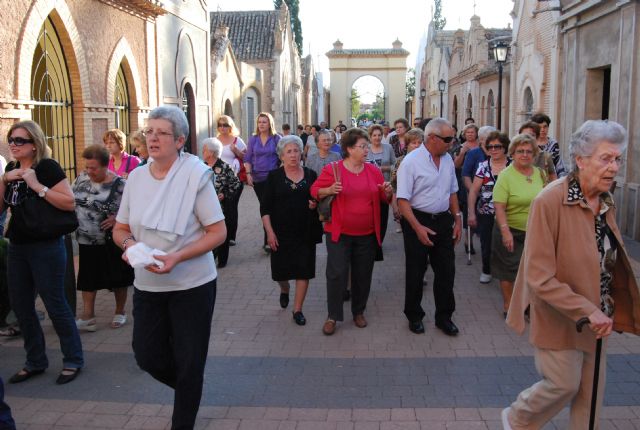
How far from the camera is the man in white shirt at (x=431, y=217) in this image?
6043 mm

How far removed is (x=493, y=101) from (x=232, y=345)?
2047cm

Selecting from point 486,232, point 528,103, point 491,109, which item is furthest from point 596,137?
point 491,109

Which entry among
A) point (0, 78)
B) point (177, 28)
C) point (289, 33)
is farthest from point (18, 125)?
point (289, 33)

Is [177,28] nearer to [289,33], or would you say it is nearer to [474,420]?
[474,420]

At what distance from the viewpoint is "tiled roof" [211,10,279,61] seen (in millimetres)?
34031

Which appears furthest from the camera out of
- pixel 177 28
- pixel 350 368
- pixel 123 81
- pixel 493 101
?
pixel 493 101

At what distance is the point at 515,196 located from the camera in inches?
253

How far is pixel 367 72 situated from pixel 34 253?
57698 mm

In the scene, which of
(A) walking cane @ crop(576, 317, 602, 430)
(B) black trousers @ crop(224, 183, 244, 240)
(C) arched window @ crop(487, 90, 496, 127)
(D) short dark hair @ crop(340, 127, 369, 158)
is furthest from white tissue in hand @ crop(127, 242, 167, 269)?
(C) arched window @ crop(487, 90, 496, 127)

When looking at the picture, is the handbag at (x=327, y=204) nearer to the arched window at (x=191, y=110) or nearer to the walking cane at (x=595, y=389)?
the walking cane at (x=595, y=389)

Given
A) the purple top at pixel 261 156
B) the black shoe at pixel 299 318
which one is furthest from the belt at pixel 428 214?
the purple top at pixel 261 156

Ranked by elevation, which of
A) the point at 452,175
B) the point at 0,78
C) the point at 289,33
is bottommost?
the point at 452,175

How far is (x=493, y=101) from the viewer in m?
24.5

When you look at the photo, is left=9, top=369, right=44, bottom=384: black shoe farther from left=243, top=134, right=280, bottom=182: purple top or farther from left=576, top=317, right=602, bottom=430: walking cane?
left=243, top=134, right=280, bottom=182: purple top
